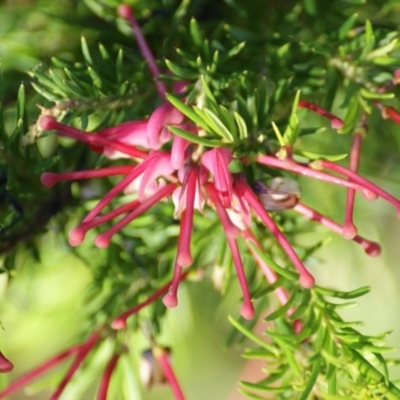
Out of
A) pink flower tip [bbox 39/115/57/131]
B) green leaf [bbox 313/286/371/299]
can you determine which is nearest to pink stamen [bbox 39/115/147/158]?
pink flower tip [bbox 39/115/57/131]

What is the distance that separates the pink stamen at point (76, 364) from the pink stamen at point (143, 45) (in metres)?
0.13

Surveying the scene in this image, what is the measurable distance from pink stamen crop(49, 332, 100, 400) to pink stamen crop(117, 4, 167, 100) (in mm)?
133

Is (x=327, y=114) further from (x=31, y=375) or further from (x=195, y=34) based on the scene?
(x=31, y=375)

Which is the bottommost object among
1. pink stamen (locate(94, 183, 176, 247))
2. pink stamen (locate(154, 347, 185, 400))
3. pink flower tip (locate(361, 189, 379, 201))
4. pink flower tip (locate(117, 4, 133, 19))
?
pink stamen (locate(154, 347, 185, 400))

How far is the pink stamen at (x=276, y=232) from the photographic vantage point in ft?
0.83

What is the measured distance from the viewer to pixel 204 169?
26cm

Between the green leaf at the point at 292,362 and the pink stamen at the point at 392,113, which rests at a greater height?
the pink stamen at the point at 392,113

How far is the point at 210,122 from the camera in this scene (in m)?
0.25

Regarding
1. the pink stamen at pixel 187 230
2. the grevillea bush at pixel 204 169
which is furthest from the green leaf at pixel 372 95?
the pink stamen at pixel 187 230

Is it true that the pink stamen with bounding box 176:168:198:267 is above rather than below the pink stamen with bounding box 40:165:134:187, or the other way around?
below

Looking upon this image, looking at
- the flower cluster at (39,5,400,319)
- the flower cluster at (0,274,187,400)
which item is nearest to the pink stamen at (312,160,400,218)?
the flower cluster at (39,5,400,319)

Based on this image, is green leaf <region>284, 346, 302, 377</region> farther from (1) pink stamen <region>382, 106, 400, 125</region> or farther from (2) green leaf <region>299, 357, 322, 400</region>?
(1) pink stamen <region>382, 106, 400, 125</region>

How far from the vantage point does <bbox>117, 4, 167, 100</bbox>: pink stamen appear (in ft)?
0.97

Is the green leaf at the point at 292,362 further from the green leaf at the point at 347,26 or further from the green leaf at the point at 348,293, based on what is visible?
the green leaf at the point at 347,26
